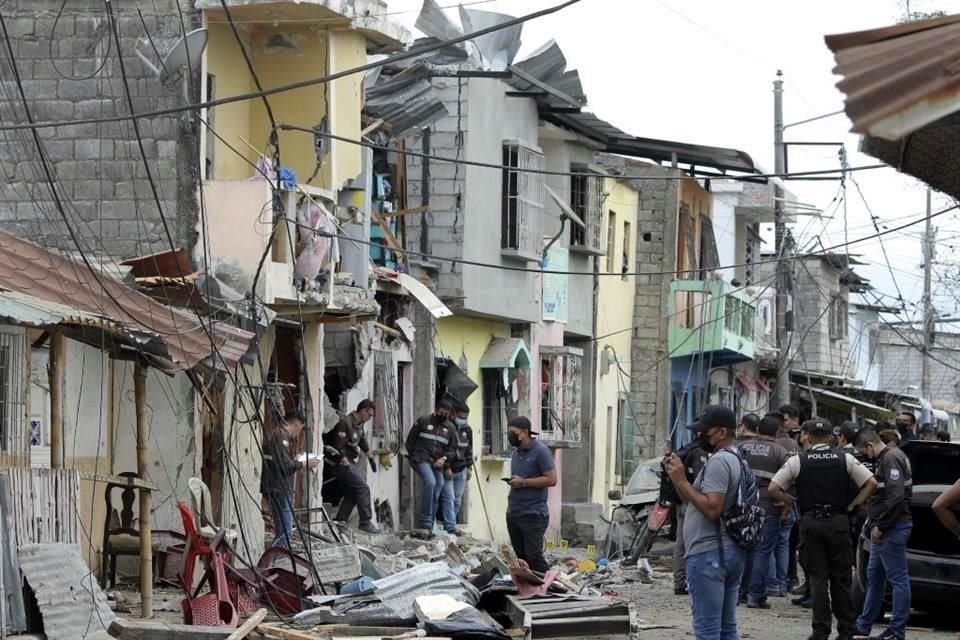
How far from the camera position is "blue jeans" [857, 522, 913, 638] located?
14312 mm

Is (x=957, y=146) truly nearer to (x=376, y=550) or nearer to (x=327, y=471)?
(x=376, y=550)

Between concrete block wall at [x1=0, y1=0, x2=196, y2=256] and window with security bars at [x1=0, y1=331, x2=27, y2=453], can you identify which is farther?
concrete block wall at [x1=0, y1=0, x2=196, y2=256]

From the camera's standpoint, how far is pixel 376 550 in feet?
69.9

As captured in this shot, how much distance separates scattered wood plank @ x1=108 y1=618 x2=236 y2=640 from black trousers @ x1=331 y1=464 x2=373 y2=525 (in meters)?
8.57

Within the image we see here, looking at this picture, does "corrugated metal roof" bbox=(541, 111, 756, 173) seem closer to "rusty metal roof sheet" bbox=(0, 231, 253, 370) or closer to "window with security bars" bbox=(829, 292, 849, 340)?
"rusty metal roof sheet" bbox=(0, 231, 253, 370)

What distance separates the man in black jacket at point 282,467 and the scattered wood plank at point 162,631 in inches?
152

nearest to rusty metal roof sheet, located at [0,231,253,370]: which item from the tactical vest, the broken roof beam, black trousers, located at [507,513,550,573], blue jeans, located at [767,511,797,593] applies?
black trousers, located at [507,513,550,573]

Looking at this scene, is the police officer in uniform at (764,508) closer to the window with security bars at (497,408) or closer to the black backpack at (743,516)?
the black backpack at (743,516)

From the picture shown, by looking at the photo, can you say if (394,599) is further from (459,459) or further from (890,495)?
(459,459)

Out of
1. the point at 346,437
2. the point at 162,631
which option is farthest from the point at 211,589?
the point at 346,437

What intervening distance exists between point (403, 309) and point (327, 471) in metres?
3.94

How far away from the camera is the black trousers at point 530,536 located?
17.3 m

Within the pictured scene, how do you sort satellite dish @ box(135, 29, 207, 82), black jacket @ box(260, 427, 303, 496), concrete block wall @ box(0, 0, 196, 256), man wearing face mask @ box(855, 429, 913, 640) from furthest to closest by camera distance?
concrete block wall @ box(0, 0, 196, 256) → satellite dish @ box(135, 29, 207, 82) → black jacket @ box(260, 427, 303, 496) → man wearing face mask @ box(855, 429, 913, 640)

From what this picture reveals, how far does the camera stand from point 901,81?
5957mm
